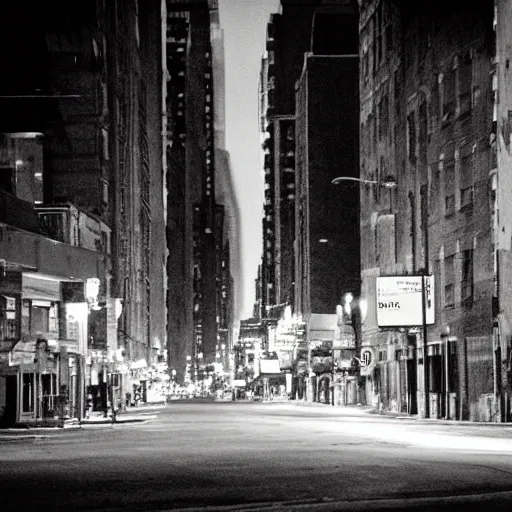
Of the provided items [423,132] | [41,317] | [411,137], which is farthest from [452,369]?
[41,317]

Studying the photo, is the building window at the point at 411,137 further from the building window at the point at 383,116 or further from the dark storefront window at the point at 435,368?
the dark storefront window at the point at 435,368

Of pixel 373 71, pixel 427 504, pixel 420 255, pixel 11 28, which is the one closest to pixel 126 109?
pixel 11 28

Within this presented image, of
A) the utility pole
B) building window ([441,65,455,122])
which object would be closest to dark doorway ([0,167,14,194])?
the utility pole

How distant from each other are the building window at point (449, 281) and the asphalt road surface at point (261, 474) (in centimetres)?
2538

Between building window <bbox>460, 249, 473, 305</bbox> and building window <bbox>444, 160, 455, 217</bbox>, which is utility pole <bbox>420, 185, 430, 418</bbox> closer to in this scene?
building window <bbox>444, 160, 455, 217</bbox>

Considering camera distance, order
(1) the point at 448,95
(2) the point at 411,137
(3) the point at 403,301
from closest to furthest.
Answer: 1. (3) the point at 403,301
2. (1) the point at 448,95
3. (2) the point at 411,137

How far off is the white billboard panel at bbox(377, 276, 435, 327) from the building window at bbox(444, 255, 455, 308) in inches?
31.0

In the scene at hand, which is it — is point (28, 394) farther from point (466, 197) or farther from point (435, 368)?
point (466, 197)

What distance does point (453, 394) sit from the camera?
58.1 meters

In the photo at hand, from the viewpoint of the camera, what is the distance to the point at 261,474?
19875 mm

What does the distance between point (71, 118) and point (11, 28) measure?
9.38m

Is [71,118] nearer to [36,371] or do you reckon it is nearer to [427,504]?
[36,371]

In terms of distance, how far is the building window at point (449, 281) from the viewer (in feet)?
195

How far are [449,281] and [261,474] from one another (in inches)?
1628
